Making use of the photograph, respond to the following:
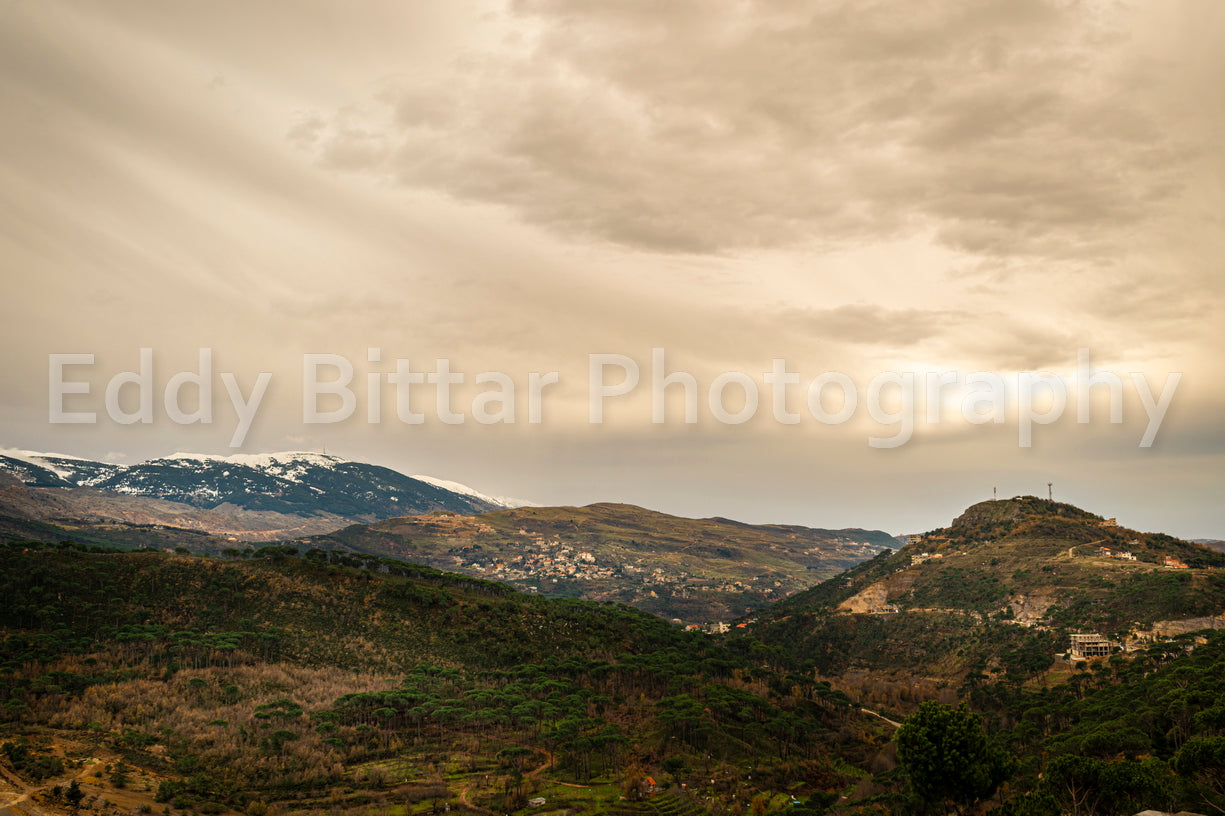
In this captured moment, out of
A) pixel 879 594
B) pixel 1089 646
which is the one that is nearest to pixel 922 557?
pixel 879 594

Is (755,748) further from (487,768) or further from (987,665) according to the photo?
(987,665)

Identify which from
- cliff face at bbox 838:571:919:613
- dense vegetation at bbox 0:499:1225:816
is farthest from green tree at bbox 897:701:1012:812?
cliff face at bbox 838:571:919:613

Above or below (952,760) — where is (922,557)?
above

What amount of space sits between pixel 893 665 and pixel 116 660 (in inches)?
5166

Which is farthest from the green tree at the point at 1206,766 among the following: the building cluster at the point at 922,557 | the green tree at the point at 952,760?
the building cluster at the point at 922,557

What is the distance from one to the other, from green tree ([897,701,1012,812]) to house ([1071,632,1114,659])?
231 ft

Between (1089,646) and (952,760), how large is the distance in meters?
75.4

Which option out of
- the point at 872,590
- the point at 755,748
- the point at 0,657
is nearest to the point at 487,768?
the point at 755,748

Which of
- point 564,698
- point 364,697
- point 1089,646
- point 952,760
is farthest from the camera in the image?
point 1089,646

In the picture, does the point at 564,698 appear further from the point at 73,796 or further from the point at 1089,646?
the point at 1089,646

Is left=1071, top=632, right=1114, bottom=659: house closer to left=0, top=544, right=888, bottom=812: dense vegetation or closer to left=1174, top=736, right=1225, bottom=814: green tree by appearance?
left=0, top=544, right=888, bottom=812: dense vegetation

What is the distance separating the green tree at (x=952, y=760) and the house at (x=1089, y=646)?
7026 cm

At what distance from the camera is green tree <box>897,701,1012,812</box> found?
51719 mm

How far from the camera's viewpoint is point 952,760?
52031mm
